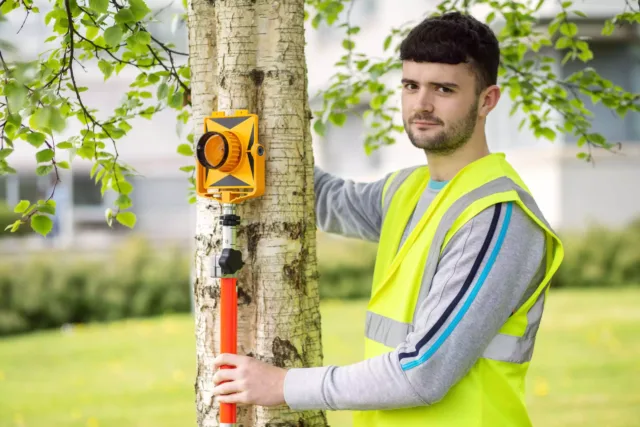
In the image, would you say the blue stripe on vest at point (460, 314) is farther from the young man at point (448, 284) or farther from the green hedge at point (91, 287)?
the green hedge at point (91, 287)

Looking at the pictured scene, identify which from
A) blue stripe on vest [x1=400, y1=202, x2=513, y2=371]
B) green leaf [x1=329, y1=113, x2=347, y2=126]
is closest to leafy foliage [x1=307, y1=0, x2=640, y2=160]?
green leaf [x1=329, y1=113, x2=347, y2=126]

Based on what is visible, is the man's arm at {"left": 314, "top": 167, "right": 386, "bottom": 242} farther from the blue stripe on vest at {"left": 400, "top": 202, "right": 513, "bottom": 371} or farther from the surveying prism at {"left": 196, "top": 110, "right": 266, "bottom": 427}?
the blue stripe on vest at {"left": 400, "top": 202, "right": 513, "bottom": 371}

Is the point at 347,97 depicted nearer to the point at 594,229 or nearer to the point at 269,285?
the point at 269,285

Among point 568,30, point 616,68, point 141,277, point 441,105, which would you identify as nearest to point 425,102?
point 441,105

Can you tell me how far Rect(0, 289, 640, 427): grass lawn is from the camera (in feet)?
19.7

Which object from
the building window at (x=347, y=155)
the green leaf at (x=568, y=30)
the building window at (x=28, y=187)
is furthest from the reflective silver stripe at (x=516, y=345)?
the building window at (x=28, y=187)

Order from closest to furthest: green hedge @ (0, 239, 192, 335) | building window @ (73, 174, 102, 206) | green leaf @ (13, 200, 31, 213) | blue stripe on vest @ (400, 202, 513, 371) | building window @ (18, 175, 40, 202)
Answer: blue stripe on vest @ (400, 202, 513, 371) → green leaf @ (13, 200, 31, 213) → green hedge @ (0, 239, 192, 335) → building window @ (73, 174, 102, 206) → building window @ (18, 175, 40, 202)

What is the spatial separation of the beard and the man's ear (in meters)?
0.03

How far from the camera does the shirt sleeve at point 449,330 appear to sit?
1811 millimetres

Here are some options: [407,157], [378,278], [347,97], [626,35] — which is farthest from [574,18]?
[378,278]

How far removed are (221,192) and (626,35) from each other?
11.9 m

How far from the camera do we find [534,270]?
6.26ft

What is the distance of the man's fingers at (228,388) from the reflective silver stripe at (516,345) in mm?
587

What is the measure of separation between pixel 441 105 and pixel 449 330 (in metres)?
0.59
